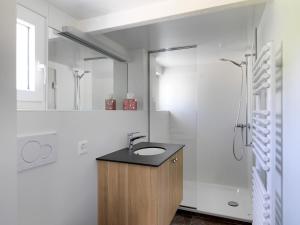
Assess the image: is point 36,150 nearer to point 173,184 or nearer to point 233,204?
point 173,184

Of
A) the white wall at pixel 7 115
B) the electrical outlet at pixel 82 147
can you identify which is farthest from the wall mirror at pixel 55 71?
the white wall at pixel 7 115

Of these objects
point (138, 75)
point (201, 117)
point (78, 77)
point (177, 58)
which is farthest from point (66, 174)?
point (201, 117)

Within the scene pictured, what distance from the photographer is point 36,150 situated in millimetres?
1178

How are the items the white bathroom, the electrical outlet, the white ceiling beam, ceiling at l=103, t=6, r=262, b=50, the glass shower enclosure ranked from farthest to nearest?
the glass shower enclosure → ceiling at l=103, t=6, r=262, b=50 → the electrical outlet → the white ceiling beam → the white bathroom

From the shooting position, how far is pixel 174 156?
206 centimetres

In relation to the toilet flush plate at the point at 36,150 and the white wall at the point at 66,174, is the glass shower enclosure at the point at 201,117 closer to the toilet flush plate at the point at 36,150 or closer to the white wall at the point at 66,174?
the white wall at the point at 66,174

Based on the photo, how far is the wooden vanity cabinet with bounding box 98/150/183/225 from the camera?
5.20 feet

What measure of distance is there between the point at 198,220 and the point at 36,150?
205 centimetres

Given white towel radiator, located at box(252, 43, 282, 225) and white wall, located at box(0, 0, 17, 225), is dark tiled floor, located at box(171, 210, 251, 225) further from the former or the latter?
white wall, located at box(0, 0, 17, 225)

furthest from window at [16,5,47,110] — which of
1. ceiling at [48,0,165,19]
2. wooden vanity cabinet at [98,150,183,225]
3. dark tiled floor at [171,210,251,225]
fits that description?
dark tiled floor at [171,210,251,225]

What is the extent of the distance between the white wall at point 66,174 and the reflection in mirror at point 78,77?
0.95ft

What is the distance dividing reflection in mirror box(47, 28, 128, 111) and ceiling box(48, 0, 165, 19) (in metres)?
0.23

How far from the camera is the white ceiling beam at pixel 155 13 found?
1424mm

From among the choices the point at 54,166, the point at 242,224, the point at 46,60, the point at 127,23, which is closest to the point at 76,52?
the point at 46,60
